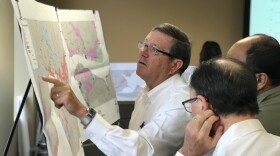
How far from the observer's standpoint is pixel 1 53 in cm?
191

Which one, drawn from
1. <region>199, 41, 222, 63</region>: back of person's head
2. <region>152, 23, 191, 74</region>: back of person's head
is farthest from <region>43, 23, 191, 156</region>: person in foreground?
<region>199, 41, 222, 63</region>: back of person's head

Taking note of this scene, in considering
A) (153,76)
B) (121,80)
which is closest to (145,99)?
(153,76)

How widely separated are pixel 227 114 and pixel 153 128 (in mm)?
553

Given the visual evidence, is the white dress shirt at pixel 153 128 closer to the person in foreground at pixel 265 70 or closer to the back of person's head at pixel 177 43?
the back of person's head at pixel 177 43

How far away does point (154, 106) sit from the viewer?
1927mm

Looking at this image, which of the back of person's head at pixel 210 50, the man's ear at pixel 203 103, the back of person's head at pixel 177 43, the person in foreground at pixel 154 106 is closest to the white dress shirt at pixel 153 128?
the person in foreground at pixel 154 106

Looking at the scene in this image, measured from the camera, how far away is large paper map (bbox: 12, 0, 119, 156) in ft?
4.48

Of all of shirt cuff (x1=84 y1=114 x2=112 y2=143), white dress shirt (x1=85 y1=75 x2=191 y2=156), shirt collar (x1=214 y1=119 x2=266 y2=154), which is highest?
shirt collar (x1=214 y1=119 x2=266 y2=154)

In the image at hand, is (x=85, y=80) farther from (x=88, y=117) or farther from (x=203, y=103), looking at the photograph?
(x=203, y=103)

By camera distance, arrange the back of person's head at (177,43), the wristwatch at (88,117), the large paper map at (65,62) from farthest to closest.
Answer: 1. the back of person's head at (177,43)
2. the wristwatch at (88,117)
3. the large paper map at (65,62)

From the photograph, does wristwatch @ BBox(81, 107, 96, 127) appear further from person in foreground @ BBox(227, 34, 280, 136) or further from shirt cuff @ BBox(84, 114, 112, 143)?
person in foreground @ BBox(227, 34, 280, 136)

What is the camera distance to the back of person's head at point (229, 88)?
1193 mm

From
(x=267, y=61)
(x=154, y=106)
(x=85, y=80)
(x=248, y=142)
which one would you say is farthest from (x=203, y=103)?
(x=85, y=80)

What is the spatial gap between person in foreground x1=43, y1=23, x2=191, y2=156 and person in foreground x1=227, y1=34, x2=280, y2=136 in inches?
12.7
